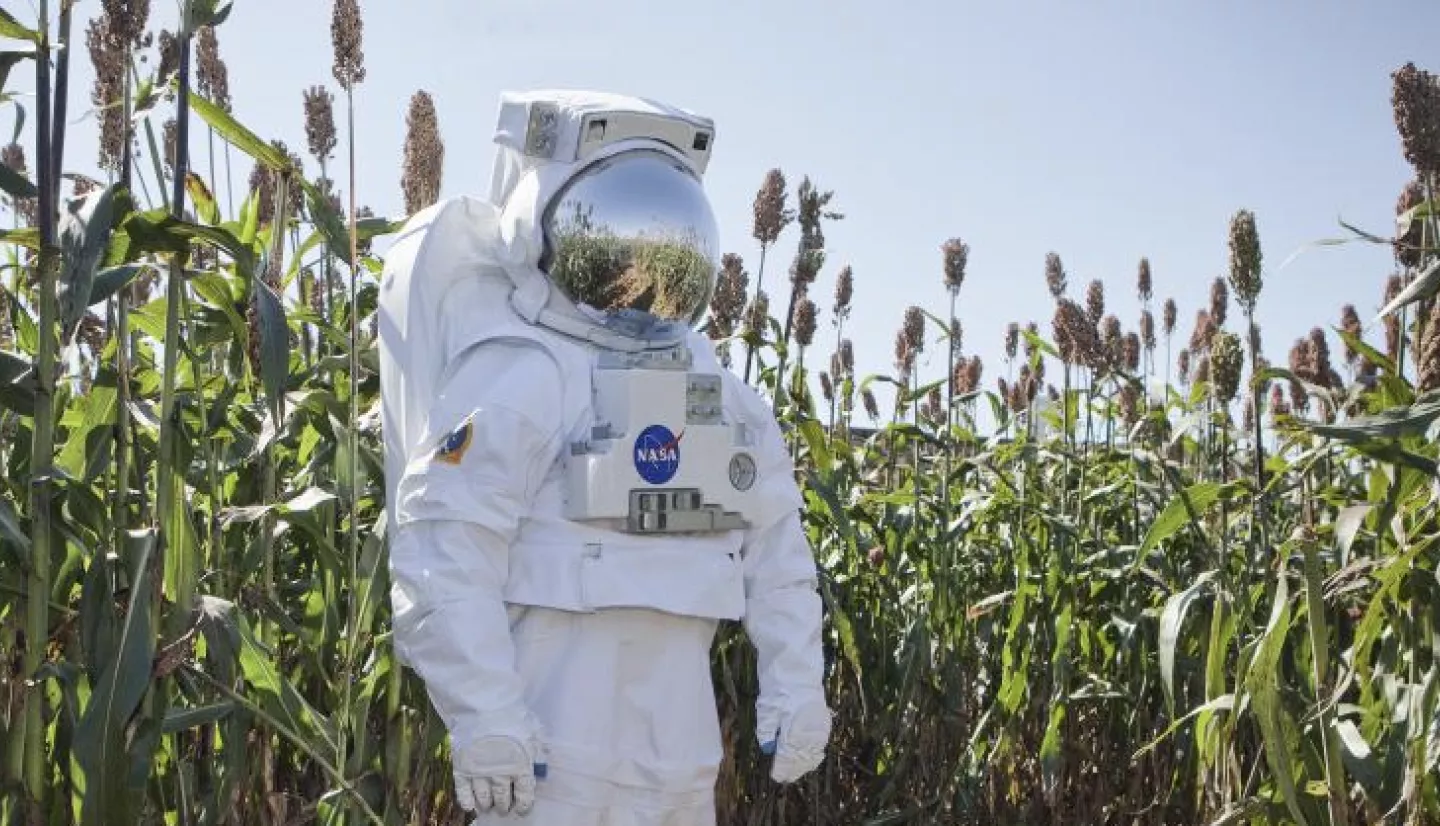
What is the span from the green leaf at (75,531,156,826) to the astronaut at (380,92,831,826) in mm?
398

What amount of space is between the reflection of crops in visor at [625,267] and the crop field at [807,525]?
31 cm

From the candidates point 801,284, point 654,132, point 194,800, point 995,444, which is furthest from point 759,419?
point 995,444

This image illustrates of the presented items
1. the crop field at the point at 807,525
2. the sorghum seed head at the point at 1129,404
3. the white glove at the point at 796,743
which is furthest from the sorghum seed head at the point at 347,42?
the sorghum seed head at the point at 1129,404

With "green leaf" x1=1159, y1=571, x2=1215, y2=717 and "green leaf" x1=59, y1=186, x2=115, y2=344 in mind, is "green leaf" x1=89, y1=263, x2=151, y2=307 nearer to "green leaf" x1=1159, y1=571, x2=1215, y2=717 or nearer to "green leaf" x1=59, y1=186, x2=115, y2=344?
"green leaf" x1=59, y1=186, x2=115, y2=344

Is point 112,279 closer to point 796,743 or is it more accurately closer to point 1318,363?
point 796,743

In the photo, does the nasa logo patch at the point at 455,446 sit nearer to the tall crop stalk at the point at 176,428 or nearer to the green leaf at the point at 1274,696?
the tall crop stalk at the point at 176,428

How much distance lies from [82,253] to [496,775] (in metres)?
0.99

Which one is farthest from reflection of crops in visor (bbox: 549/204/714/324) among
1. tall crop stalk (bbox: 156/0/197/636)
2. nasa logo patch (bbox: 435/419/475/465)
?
tall crop stalk (bbox: 156/0/197/636)

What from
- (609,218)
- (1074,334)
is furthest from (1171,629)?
(609,218)

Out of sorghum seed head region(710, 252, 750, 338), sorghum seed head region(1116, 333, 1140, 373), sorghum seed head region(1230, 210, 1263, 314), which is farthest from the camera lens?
sorghum seed head region(1116, 333, 1140, 373)

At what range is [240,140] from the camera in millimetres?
2543

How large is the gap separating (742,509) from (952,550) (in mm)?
1637

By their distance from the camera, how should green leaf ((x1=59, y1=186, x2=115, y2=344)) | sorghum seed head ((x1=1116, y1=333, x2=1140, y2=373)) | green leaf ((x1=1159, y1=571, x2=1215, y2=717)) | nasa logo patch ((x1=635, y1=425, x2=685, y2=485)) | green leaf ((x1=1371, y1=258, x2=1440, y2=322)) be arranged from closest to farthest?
green leaf ((x1=59, y1=186, x2=115, y2=344))
green leaf ((x1=1371, y1=258, x2=1440, y2=322))
nasa logo patch ((x1=635, y1=425, x2=685, y2=485))
green leaf ((x1=1159, y1=571, x2=1215, y2=717))
sorghum seed head ((x1=1116, y1=333, x2=1140, y2=373))

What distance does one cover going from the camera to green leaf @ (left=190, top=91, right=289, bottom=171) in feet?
8.27
